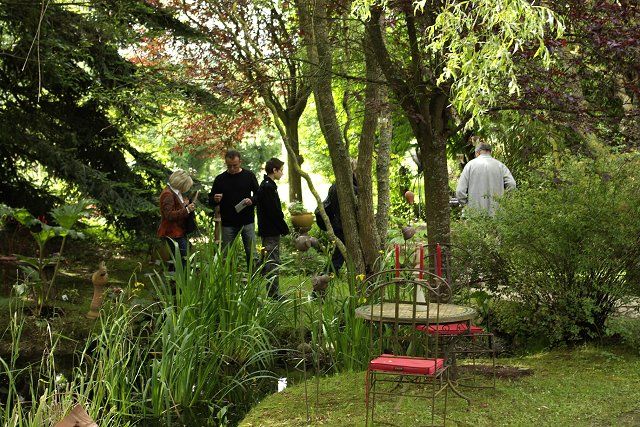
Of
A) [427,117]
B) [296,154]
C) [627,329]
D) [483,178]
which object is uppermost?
[296,154]

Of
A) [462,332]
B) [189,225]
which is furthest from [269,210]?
[462,332]

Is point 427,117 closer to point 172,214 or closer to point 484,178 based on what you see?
point 172,214

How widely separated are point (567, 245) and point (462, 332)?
1.45 meters

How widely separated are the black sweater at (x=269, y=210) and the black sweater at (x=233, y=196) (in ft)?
0.31

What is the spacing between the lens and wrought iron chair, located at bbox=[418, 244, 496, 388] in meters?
6.03

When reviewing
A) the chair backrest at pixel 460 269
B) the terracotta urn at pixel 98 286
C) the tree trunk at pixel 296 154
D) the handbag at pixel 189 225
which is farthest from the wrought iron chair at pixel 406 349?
the tree trunk at pixel 296 154

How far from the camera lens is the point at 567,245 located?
22.7ft

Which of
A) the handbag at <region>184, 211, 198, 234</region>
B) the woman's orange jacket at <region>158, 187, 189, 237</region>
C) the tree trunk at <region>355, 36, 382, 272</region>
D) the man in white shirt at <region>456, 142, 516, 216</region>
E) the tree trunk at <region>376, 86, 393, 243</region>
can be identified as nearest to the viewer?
the tree trunk at <region>355, 36, 382, 272</region>

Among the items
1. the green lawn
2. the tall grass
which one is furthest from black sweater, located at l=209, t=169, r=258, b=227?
the green lawn

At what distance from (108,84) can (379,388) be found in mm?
6496

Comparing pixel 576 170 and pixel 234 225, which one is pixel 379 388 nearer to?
pixel 576 170

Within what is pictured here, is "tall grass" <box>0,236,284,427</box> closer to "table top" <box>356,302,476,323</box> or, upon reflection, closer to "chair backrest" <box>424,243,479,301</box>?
"table top" <box>356,302,476,323</box>

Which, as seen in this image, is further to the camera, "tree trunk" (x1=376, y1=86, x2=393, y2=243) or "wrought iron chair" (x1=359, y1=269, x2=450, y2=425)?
"tree trunk" (x1=376, y1=86, x2=393, y2=243)

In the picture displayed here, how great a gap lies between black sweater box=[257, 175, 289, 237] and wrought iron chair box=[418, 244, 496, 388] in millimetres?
2405
